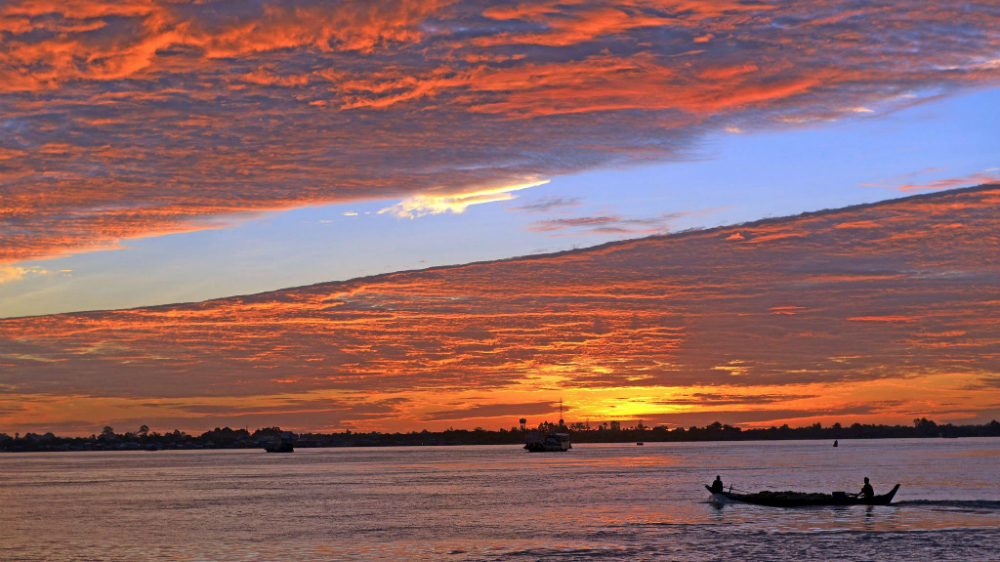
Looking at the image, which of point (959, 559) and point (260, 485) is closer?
point (959, 559)

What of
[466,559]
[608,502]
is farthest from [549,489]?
[466,559]

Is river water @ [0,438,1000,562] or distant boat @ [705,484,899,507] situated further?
distant boat @ [705,484,899,507]

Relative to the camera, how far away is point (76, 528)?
78.4 meters

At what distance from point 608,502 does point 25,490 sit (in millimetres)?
92369

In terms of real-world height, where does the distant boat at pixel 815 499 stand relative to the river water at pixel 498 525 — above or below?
above

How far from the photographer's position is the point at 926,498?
95375mm

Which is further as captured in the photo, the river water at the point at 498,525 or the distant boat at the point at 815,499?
the distant boat at the point at 815,499

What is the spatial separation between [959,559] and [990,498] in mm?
47816

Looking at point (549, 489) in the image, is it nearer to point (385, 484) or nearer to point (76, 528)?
point (385, 484)

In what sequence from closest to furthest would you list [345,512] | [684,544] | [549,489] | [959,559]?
[959,559] → [684,544] → [345,512] → [549,489]

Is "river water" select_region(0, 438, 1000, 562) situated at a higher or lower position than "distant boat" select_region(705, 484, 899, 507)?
lower

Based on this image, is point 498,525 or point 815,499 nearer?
point 498,525

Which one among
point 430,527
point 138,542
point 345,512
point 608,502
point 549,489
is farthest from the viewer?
point 549,489

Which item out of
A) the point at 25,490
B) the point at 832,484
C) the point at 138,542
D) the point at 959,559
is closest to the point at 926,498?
the point at 832,484
